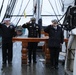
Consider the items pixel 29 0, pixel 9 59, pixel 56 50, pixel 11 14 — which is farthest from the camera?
pixel 29 0

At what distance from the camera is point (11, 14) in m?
15.8

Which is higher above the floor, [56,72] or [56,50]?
[56,50]

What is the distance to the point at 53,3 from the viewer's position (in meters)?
16.6

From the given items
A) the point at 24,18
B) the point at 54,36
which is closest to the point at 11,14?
the point at 24,18

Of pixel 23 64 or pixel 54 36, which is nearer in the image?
pixel 54 36

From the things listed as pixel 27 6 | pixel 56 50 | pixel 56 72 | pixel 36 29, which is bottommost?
pixel 56 72

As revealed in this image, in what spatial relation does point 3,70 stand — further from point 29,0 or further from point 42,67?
point 29,0

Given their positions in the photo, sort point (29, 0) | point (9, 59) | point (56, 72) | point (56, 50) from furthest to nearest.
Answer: point (29, 0), point (9, 59), point (56, 50), point (56, 72)

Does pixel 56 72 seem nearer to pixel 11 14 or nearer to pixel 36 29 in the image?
pixel 36 29

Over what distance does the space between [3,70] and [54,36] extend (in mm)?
1782

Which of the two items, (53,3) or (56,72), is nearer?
(56,72)

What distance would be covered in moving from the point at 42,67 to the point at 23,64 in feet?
2.55

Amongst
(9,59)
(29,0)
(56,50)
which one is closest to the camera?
(56,50)

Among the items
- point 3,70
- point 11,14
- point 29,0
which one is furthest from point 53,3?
point 3,70
